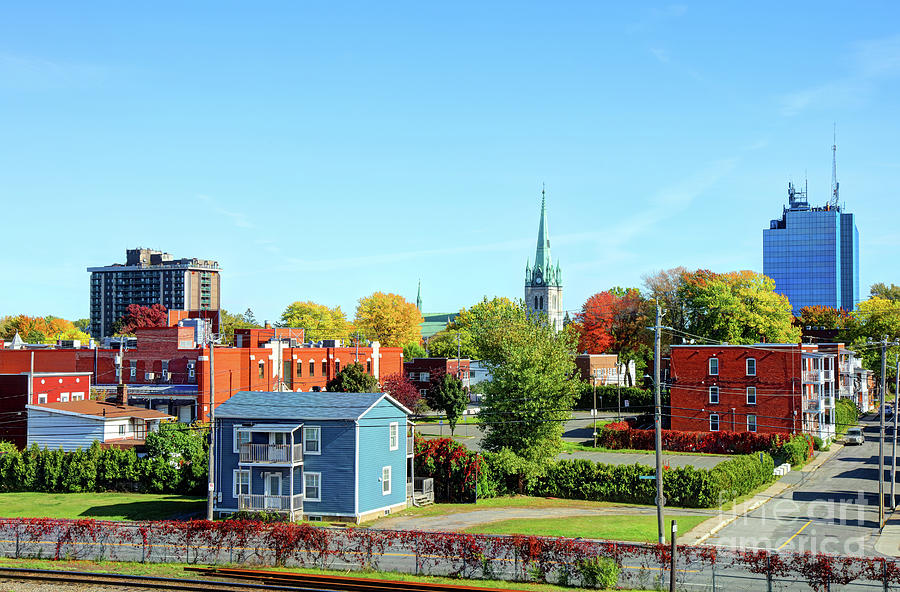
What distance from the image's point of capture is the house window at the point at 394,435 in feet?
165

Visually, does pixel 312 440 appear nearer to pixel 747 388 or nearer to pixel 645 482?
pixel 645 482

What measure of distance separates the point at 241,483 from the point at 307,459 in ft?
12.5

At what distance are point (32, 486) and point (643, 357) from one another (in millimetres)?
83526

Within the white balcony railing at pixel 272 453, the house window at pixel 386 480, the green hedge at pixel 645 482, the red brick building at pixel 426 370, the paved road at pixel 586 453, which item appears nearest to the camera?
the white balcony railing at pixel 272 453

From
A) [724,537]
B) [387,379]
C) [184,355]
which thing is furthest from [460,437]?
[724,537]

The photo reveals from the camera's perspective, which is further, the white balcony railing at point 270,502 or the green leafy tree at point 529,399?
the green leafy tree at point 529,399

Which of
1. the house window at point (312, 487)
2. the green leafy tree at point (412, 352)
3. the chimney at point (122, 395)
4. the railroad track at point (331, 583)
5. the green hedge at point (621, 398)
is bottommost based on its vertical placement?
the railroad track at point (331, 583)

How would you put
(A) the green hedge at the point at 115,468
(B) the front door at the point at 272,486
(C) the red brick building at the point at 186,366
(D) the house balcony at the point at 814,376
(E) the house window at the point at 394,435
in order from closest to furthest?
(B) the front door at the point at 272,486 < (E) the house window at the point at 394,435 < (A) the green hedge at the point at 115,468 < (C) the red brick building at the point at 186,366 < (D) the house balcony at the point at 814,376

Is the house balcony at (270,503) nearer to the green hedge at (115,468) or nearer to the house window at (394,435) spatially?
the house window at (394,435)

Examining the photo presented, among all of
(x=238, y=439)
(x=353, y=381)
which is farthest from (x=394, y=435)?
(x=353, y=381)

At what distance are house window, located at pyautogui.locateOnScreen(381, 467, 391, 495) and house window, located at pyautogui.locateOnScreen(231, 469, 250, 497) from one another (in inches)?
288

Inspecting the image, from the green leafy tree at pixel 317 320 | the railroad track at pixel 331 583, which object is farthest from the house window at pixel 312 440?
the green leafy tree at pixel 317 320

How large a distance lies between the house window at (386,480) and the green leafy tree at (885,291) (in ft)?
409

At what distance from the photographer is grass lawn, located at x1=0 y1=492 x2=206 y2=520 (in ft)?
158
